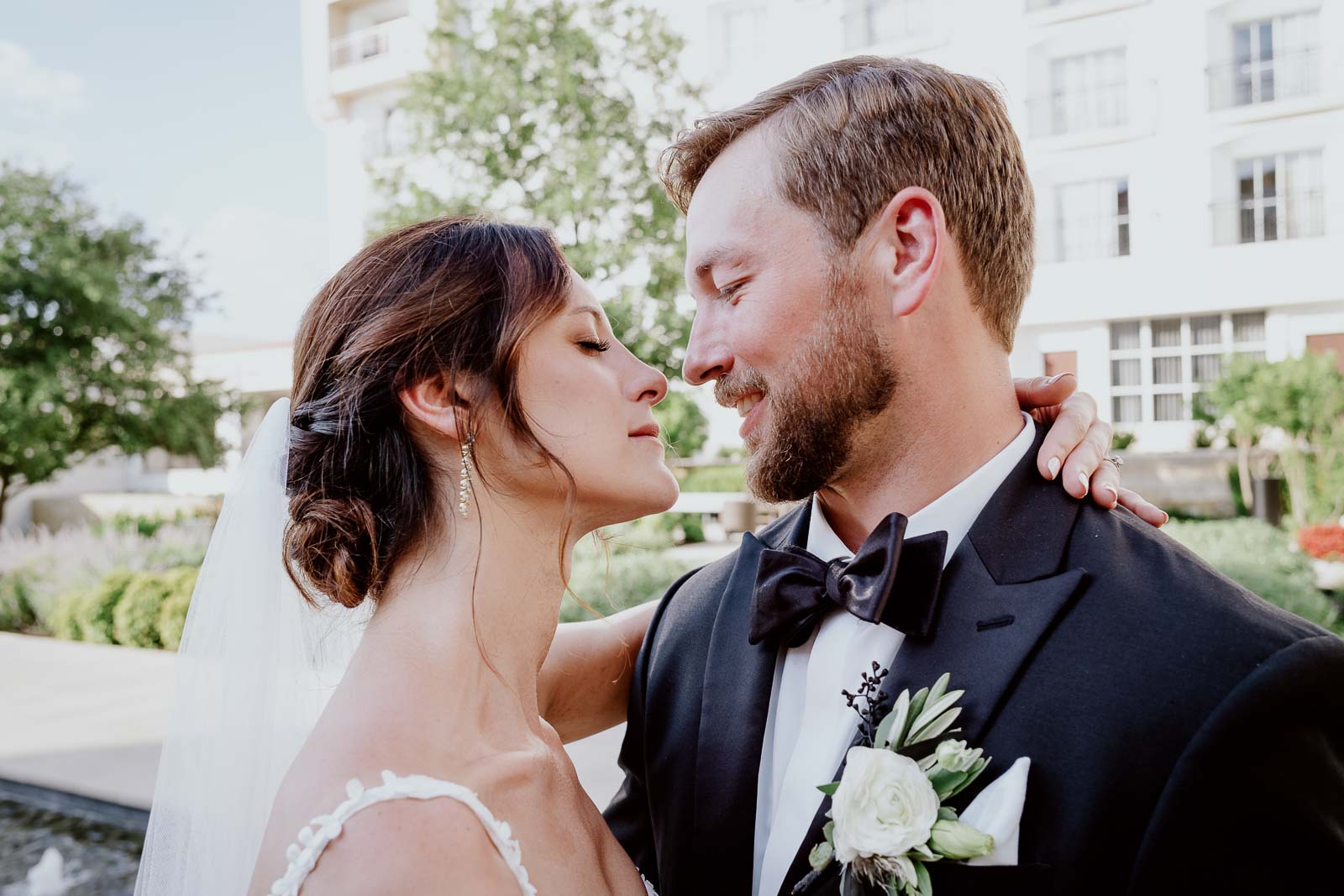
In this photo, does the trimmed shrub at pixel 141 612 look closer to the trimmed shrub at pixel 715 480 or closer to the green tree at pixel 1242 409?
the trimmed shrub at pixel 715 480

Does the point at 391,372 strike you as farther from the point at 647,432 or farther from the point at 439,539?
the point at 647,432

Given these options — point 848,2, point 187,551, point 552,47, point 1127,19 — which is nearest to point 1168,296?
point 1127,19

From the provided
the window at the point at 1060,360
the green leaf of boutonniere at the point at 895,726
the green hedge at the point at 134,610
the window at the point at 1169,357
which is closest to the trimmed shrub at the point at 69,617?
the green hedge at the point at 134,610

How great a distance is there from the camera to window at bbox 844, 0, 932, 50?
20484mm

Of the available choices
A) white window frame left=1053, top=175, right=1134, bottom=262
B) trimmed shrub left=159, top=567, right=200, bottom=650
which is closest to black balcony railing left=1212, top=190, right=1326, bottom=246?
white window frame left=1053, top=175, right=1134, bottom=262

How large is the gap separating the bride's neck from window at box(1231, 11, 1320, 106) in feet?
66.3

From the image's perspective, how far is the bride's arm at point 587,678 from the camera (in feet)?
7.52

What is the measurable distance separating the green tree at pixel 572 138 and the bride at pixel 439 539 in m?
9.73

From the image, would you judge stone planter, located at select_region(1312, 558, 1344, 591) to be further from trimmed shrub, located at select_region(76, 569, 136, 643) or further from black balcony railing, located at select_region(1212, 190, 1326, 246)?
trimmed shrub, located at select_region(76, 569, 136, 643)

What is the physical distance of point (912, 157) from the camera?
1852mm

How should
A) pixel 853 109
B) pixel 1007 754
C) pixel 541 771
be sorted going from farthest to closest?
pixel 853 109 < pixel 541 771 < pixel 1007 754

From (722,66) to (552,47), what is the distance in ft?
31.9

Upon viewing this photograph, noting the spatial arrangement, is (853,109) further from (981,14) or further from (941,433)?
(981,14)

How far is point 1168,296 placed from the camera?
18859mm
